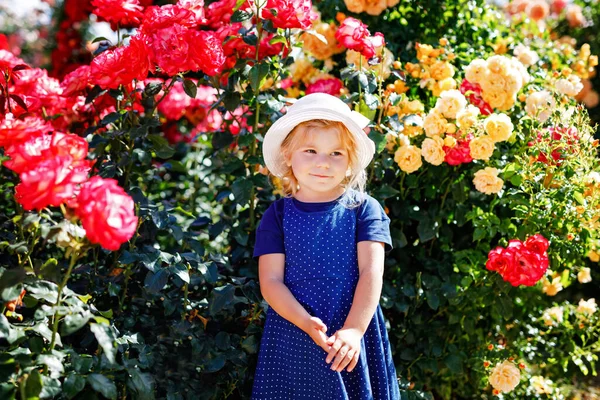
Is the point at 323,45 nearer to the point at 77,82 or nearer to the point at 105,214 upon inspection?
the point at 77,82

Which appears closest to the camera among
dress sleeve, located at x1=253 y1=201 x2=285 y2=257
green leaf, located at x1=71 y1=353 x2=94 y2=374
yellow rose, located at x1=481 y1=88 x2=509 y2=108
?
green leaf, located at x1=71 y1=353 x2=94 y2=374

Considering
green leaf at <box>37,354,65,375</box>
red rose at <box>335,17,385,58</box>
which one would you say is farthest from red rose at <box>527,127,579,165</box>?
green leaf at <box>37,354,65,375</box>

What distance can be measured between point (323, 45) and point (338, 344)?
154 centimetres

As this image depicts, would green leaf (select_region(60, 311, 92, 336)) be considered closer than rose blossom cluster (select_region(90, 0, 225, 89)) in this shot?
Yes

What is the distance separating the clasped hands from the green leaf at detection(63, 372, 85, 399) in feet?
1.88

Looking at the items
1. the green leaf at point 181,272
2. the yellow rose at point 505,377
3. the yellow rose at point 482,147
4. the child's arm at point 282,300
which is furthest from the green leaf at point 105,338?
the yellow rose at point 505,377

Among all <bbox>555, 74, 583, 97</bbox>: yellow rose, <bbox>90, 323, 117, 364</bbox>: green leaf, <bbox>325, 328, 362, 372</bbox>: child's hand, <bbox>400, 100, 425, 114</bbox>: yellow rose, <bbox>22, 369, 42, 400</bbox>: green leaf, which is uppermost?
<bbox>555, 74, 583, 97</bbox>: yellow rose

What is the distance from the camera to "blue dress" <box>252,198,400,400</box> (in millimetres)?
1947

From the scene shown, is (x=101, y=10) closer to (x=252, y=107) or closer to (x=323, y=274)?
(x=252, y=107)

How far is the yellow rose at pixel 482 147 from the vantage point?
2303 mm

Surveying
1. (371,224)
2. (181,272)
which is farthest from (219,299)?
(371,224)

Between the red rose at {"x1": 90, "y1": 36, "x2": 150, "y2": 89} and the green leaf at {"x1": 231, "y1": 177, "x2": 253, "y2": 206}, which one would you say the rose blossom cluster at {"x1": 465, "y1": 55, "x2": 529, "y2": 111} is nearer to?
the green leaf at {"x1": 231, "y1": 177, "x2": 253, "y2": 206}

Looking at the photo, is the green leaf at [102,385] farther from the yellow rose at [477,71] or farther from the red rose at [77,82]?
the yellow rose at [477,71]

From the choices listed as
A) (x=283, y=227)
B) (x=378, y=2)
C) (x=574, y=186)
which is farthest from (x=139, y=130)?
(x=574, y=186)
